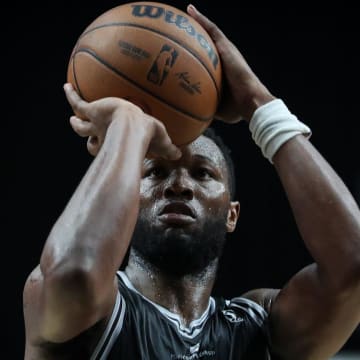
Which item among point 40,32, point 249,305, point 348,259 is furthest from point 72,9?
point 348,259

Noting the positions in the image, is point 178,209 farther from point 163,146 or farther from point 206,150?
point 163,146

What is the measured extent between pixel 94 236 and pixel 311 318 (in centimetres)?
77

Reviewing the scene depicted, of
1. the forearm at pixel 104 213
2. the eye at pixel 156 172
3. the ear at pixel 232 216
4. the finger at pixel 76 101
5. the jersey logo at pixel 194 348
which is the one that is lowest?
the jersey logo at pixel 194 348

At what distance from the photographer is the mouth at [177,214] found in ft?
7.48

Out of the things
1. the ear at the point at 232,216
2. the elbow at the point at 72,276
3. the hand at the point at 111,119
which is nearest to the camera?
the elbow at the point at 72,276

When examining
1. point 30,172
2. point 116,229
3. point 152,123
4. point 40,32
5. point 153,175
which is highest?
point 152,123

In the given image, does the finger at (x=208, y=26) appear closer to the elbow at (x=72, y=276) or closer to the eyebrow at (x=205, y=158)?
the eyebrow at (x=205, y=158)

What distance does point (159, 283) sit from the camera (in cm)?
233

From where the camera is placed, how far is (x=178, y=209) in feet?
→ 7.55

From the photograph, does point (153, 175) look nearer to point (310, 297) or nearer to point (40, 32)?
point (310, 297)

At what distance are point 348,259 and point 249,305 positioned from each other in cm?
47

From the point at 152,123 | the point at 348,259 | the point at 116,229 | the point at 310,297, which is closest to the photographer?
the point at 116,229

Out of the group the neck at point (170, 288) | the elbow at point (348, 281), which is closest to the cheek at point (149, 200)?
the neck at point (170, 288)

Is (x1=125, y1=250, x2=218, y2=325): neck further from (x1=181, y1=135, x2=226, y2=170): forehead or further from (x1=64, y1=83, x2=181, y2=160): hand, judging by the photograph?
(x1=64, y1=83, x2=181, y2=160): hand
